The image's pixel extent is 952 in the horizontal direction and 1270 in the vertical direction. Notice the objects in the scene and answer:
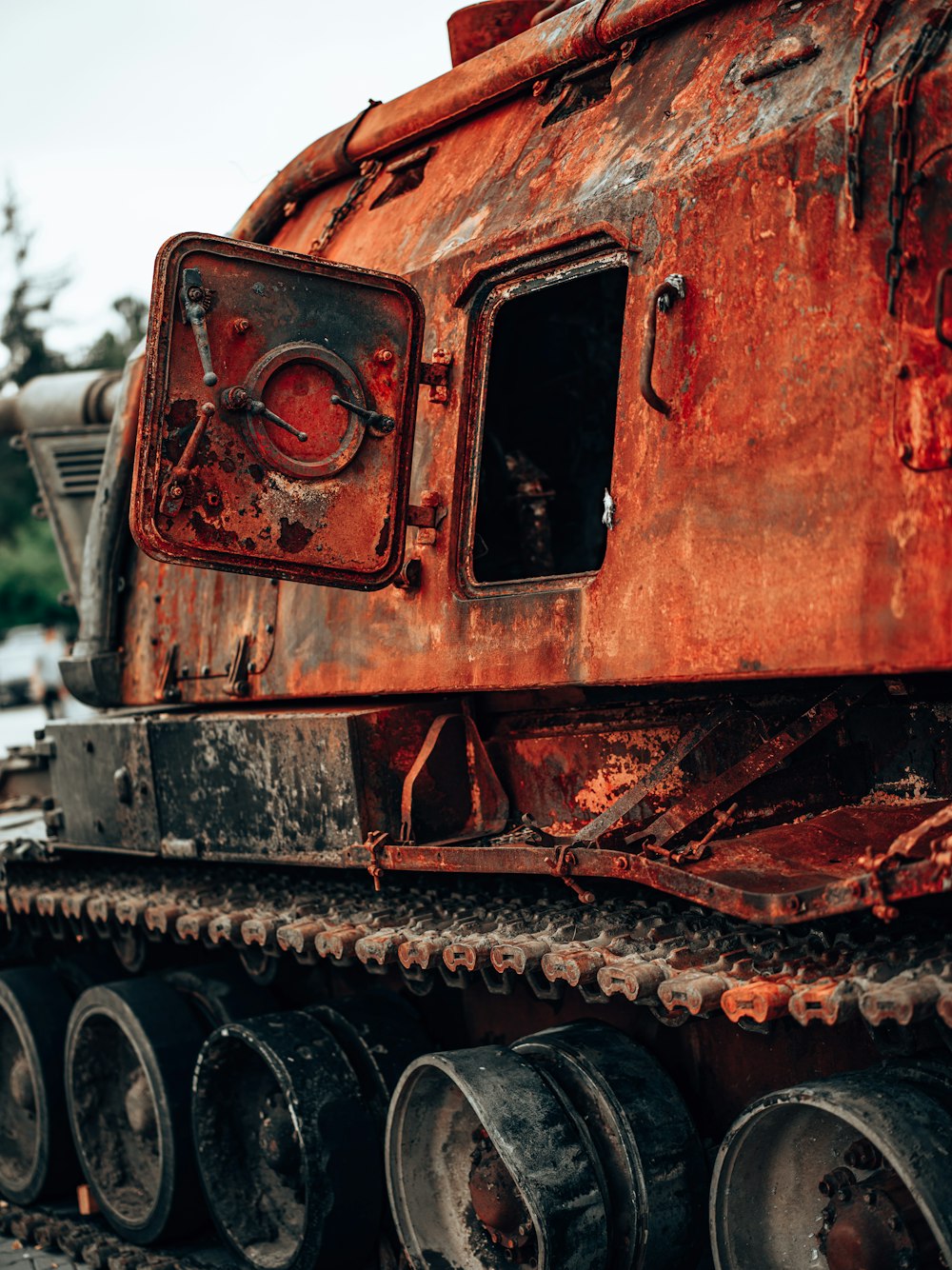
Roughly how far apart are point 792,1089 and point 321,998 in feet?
9.16

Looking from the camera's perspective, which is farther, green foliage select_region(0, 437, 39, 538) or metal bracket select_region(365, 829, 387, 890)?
green foliage select_region(0, 437, 39, 538)

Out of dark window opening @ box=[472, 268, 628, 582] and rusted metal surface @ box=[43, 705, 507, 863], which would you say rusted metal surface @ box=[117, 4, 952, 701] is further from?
dark window opening @ box=[472, 268, 628, 582]

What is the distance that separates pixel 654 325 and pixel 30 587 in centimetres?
3538

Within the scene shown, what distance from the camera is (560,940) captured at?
3838 mm

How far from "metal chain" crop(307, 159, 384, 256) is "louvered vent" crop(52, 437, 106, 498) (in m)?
2.98

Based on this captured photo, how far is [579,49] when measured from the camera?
439 cm

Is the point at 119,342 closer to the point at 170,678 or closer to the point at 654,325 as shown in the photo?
the point at 170,678

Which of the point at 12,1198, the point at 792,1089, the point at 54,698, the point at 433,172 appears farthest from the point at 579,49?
the point at 54,698

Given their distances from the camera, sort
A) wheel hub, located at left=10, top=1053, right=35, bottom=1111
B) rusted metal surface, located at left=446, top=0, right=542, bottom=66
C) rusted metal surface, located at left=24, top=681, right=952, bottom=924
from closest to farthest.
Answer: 1. rusted metal surface, located at left=24, top=681, right=952, bottom=924
2. rusted metal surface, located at left=446, top=0, right=542, bottom=66
3. wheel hub, located at left=10, top=1053, right=35, bottom=1111

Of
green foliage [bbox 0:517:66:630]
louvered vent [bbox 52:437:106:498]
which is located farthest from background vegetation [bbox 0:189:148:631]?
louvered vent [bbox 52:437:106:498]

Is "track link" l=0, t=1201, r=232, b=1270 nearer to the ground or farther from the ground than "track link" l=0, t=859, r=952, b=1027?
nearer to the ground

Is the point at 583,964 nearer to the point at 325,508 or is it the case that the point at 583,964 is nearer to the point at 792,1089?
the point at 792,1089

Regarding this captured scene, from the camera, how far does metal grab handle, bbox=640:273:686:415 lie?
146 inches

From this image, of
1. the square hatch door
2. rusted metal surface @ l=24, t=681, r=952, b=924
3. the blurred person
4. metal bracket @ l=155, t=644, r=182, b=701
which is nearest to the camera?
rusted metal surface @ l=24, t=681, r=952, b=924
